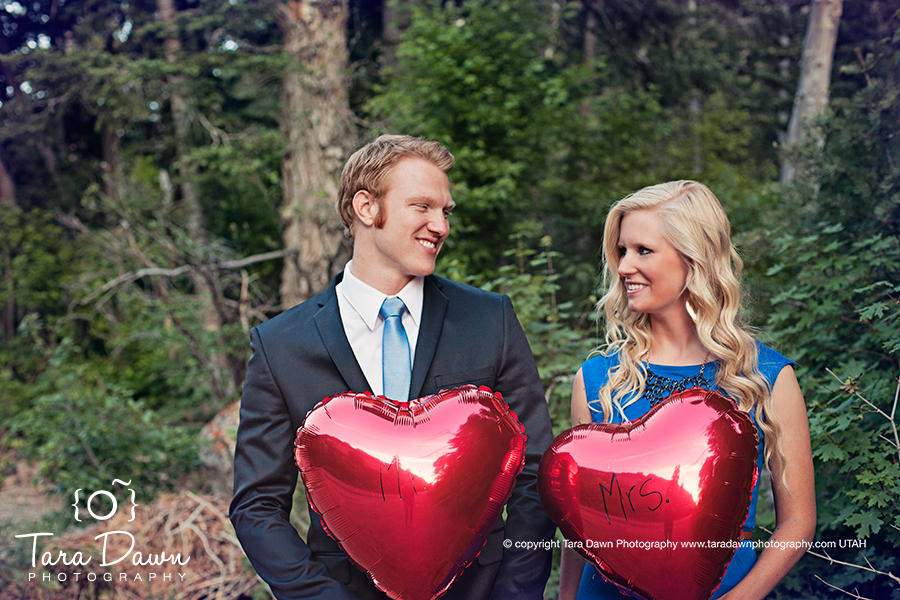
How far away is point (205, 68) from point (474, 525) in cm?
1054

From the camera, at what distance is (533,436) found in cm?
175

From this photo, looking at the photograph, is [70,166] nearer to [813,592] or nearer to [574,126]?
[574,126]

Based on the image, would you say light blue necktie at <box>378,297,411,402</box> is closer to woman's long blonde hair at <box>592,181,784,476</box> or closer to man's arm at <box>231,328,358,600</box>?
man's arm at <box>231,328,358,600</box>

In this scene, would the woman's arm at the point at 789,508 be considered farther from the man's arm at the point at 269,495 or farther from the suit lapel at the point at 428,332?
the man's arm at the point at 269,495

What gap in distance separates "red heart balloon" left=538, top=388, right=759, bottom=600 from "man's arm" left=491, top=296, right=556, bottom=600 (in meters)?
0.17

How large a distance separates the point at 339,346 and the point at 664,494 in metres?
0.90

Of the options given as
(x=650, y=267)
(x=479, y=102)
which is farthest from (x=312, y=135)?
(x=650, y=267)

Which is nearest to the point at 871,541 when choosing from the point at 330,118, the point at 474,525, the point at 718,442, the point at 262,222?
the point at 718,442

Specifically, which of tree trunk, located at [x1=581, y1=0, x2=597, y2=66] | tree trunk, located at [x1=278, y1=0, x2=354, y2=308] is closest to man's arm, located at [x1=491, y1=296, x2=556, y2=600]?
tree trunk, located at [x1=278, y1=0, x2=354, y2=308]

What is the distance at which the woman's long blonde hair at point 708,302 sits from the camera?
64.6 inches

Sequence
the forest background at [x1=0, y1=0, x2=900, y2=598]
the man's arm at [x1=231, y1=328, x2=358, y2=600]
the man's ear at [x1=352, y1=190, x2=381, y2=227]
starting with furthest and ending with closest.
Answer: the forest background at [x1=0, y1=0, x2=900, y2=598]
the man's ear at [x1=352, y1=190, x2=381, y2=227]
the man's arm at [x1=231, y1=328, x2=358, y2=600]

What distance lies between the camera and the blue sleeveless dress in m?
1.65

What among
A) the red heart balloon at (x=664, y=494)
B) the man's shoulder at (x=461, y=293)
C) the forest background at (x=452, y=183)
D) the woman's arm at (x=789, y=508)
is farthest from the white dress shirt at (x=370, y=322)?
the forest background at (x=452, y=183)

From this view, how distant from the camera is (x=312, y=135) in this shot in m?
6.89
